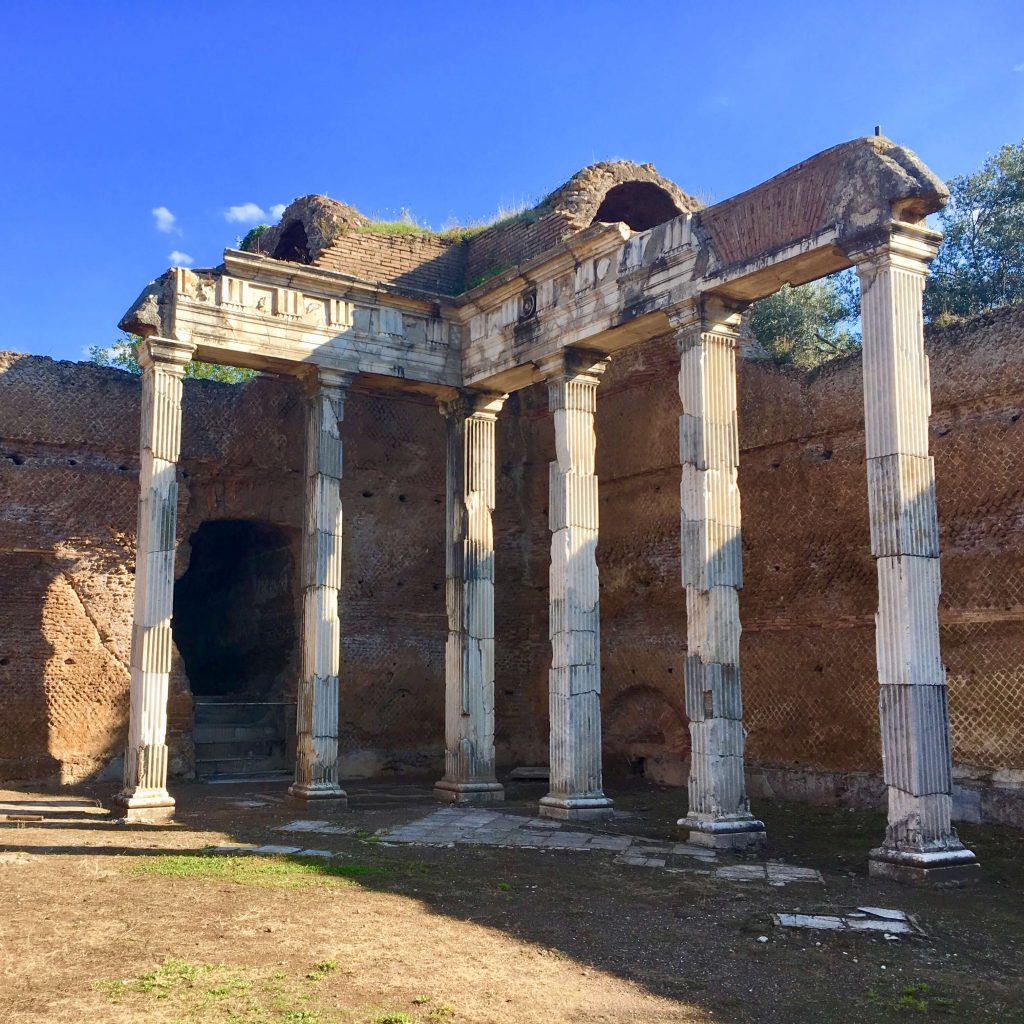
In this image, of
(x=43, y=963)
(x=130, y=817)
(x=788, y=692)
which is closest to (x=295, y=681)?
(x=130, y=817)

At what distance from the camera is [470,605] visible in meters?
12.3

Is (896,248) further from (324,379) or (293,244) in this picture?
(293,244)

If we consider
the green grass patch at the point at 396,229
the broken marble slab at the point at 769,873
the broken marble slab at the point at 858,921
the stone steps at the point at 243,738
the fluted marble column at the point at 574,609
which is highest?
the green grass patch at the point at 396,229

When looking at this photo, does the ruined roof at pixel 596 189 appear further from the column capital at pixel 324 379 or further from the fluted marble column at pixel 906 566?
the fluted marble column at pixel 906 566

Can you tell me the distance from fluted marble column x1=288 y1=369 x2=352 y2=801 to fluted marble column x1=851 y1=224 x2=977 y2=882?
5801 millimetres

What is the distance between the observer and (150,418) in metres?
10.9

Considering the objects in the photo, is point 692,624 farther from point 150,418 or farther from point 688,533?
point 150,418

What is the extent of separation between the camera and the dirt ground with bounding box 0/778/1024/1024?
180 inches

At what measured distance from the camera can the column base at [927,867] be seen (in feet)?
23.5

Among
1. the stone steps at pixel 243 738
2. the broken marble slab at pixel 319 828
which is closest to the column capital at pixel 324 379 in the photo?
the broken marble slab at pixel 319 828

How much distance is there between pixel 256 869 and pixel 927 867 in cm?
439

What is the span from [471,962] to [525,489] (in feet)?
36.0

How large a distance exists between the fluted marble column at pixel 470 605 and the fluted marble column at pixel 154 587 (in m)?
3.08

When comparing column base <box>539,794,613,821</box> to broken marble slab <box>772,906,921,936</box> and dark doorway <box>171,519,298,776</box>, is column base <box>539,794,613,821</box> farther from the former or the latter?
dark doorway <box>171,519,298,776</box>
